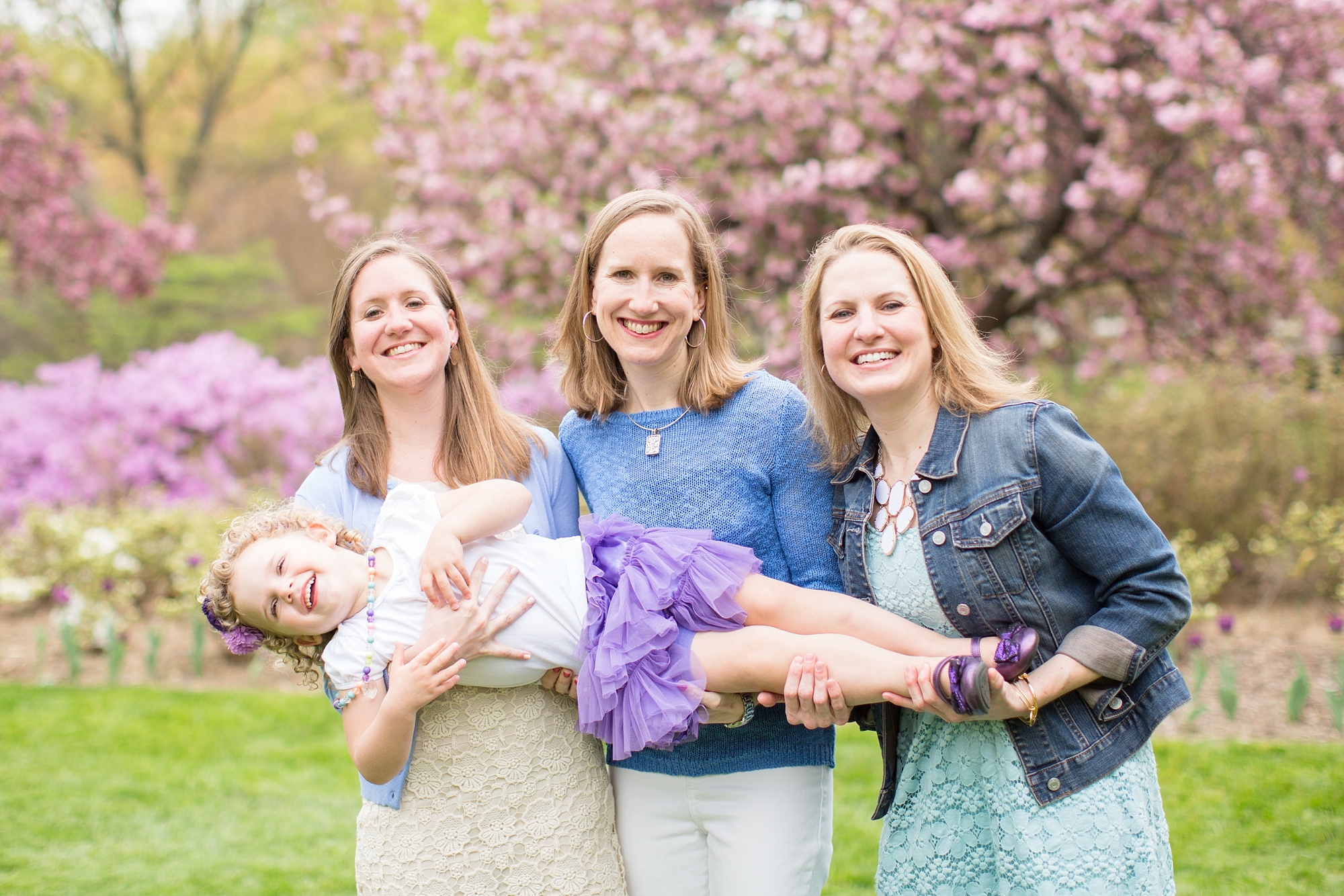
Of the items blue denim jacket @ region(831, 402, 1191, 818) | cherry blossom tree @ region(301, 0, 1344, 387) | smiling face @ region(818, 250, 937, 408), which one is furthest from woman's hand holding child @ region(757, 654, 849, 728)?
cherry blossom tree @ region(301, 0, 1344, 387)

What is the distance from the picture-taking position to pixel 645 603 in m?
1.98

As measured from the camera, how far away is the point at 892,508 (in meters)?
2.01

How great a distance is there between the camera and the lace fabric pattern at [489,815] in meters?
1.99

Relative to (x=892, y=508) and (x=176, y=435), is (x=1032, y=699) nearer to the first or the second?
(x=892, y=508)

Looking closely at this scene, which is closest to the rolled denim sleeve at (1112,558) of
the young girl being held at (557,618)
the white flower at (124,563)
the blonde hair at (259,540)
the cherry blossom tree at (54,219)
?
the young girl being held at (557,618)

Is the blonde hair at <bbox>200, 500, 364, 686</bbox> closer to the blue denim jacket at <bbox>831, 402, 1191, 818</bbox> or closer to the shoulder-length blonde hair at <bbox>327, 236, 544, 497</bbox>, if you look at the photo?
the shoulder-length blonde hair at <bbox>327, 236, 544, 497</bbox>

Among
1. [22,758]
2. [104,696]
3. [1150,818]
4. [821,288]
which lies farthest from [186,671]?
[1150,818]

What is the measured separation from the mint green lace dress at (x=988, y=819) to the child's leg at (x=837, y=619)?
0.20 feet

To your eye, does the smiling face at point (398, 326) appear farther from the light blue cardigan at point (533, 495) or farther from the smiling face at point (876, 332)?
the smiling face at point (876, 332)

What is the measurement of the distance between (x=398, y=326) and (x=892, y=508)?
3.74 feet

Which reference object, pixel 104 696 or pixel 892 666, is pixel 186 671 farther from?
pixel 892 666

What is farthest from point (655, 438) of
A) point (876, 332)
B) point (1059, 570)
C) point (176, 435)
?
point (176, 435)

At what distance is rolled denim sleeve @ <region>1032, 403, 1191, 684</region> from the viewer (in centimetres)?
178

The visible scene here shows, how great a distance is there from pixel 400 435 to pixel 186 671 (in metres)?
3.78
